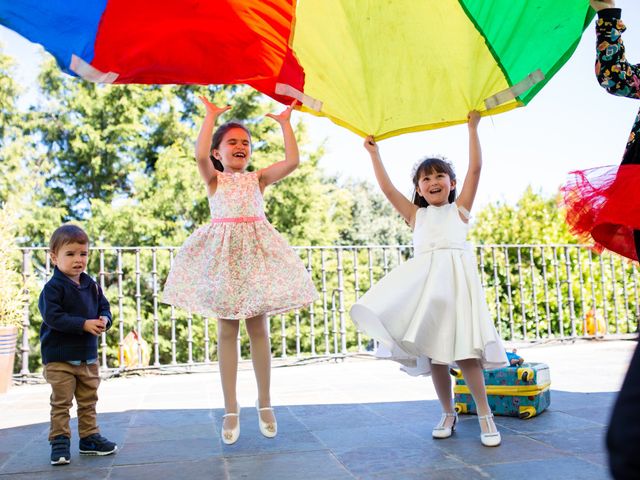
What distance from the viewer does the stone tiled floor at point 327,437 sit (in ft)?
7.01

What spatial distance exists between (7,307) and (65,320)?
9.49ft

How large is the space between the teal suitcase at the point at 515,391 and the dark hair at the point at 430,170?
0.88 metres

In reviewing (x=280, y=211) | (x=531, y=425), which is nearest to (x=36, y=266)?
(x=280, y=211)

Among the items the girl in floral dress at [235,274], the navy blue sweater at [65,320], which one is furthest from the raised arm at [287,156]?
the navy blue sweater at [65,320]

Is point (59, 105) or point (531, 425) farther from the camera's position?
point (59, 105)

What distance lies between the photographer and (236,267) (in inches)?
106

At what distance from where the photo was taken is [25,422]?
3412mm

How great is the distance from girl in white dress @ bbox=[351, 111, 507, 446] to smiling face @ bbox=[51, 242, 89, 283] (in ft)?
3.94

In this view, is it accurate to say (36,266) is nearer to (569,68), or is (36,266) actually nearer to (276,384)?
(276,384)

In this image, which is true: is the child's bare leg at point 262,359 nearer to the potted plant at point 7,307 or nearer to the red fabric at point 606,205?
the red fabric at point 606,205

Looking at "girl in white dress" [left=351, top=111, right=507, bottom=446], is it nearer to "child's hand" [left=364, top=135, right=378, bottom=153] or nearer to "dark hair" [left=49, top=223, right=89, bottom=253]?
"child's hand" [left=364, top=135, right=378, bottom=153]

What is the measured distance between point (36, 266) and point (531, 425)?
1357 centimetres

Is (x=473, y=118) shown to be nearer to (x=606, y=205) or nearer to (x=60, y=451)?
(x=606, y=205)

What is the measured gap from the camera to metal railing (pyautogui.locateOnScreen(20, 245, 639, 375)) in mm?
6379
